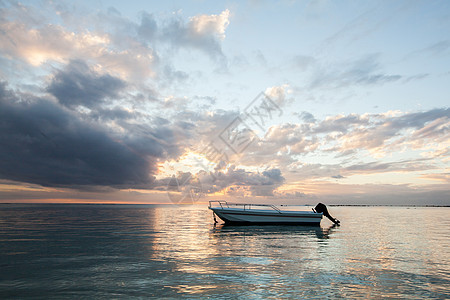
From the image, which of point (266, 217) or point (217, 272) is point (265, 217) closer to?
point (266, 217)

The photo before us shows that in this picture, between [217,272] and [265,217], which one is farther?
[265,217]

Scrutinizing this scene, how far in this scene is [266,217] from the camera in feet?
138

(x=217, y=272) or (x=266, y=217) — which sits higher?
(x=266, y=217)

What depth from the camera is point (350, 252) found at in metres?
20.5

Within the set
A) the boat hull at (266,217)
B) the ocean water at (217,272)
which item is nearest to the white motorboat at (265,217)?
the boat hull at (266,217)

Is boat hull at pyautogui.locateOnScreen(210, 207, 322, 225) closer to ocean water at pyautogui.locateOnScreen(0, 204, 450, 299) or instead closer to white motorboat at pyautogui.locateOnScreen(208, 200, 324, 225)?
white motorboat at pyautogui.locateOnScreen(208, 200, 324, 225)

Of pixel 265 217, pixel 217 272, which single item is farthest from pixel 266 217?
pixel 217 272

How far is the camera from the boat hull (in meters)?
42.1

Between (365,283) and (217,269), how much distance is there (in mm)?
6727

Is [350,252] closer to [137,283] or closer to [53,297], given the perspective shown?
[137,283]

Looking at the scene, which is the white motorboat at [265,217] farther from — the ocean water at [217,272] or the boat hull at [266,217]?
the ocean water at [217,272]

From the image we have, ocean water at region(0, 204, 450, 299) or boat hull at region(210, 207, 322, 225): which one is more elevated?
boat hull at region(210, 207, 322, 225)

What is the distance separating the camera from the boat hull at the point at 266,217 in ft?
138

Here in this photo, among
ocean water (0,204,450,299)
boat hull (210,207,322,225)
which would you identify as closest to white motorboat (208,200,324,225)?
boat hull (210,207,322,225)
